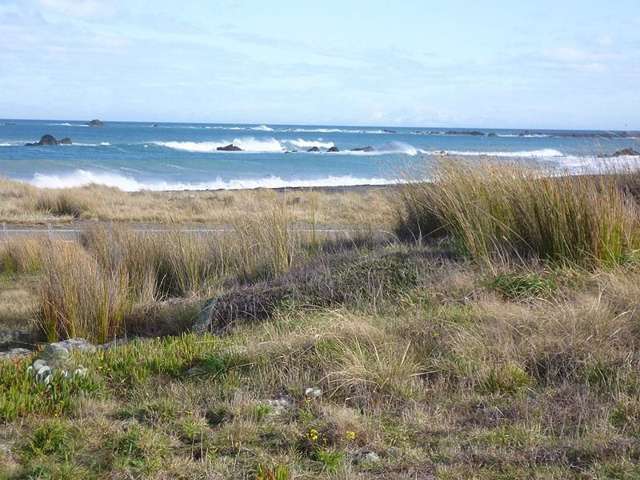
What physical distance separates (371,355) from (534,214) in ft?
12.5

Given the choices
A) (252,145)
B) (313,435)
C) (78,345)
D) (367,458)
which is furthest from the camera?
(252,145)

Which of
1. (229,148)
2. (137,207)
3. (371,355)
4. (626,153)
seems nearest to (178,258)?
(371,355)

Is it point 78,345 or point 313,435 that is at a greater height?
point 313,435

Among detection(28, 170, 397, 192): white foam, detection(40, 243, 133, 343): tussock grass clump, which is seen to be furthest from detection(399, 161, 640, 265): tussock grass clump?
detection(28, 170, 397, 192): white foam

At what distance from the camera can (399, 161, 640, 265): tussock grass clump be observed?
8.48 m

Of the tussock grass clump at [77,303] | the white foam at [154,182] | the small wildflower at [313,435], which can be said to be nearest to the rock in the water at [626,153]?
the tussock grass clump at [77,303]

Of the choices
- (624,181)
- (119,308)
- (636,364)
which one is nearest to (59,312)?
(119,308)

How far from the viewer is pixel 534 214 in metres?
8.98

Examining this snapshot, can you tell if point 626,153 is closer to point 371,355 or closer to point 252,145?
point 371,355

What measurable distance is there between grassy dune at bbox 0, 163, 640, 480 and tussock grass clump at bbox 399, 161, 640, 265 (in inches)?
1.0

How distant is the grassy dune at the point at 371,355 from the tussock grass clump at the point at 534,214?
2 centimetres

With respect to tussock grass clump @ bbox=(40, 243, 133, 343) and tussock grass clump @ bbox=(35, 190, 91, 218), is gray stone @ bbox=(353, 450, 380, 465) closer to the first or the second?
tussock grass clump @ bbox=(40, 243, 133, 343)

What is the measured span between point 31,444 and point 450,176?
684 centimetres

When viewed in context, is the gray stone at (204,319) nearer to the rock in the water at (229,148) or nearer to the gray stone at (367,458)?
the gray stone at (367,458)
